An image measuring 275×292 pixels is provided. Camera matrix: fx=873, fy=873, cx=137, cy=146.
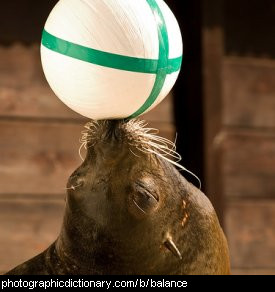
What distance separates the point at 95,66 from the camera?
2.03 m

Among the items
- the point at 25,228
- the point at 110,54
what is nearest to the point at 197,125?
the point at 25,228

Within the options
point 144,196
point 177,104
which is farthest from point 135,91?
point 177,104

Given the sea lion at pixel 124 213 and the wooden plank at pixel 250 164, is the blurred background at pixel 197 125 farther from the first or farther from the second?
the sea lion at pixel 124 213

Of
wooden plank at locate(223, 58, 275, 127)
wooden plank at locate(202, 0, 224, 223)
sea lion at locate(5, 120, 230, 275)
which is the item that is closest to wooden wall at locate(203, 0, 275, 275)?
wooden plank at locate(223, 58, 275, 127)

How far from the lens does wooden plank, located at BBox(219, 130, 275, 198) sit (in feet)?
17.5

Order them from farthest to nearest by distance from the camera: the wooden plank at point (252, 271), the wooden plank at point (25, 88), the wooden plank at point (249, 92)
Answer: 1. the wooden plank at point (249, 92)
2. the wooden plank at point (252, 271)
3. the wooden plank at point (25, 88)

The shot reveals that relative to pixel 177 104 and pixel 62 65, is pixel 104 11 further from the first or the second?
pixel 177 104

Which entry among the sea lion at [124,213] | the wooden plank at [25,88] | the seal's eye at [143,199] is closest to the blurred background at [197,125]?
the wooden plank at [25,88]

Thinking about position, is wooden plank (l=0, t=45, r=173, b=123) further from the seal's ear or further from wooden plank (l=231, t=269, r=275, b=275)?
the seal's ear

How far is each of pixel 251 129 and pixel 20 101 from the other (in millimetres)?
1498

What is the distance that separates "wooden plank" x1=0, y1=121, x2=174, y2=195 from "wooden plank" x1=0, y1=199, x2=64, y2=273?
0.26 ft

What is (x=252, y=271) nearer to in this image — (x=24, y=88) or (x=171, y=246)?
(x=24, y=88)

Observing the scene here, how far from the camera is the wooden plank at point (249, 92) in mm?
5336

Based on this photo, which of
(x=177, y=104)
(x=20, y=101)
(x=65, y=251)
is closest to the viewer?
(x=65, y=251)
